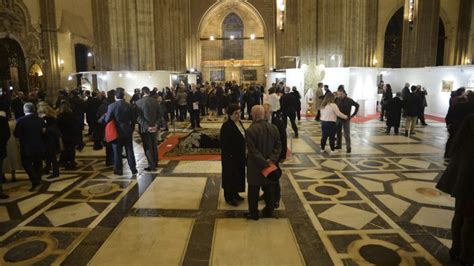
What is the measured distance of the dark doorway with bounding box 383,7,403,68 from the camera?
26484 mm

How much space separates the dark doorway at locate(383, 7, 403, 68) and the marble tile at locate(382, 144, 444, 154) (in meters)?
19.3

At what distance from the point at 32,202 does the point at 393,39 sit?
26989 mm

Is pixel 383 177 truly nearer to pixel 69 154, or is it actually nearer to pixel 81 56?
pixel 69 154

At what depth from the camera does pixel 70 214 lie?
502cm

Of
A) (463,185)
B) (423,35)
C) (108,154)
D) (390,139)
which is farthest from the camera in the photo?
(423,35)

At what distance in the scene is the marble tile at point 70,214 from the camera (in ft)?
15.8

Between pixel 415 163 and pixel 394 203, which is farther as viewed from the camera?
pixel 415 163

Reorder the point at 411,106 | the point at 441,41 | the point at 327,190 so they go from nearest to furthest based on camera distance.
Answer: the point at 327,190, the point at 411,106, the point at 441,41

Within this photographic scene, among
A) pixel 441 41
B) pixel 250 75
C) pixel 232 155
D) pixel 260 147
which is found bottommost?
pixel 232 155

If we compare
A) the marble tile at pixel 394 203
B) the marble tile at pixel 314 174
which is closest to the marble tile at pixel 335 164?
the marble tile at pixel 314 174

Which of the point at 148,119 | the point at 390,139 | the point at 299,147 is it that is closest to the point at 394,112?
the point at 390,139

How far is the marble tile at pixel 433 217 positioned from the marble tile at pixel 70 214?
4.42m

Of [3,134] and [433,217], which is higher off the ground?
[3,134]

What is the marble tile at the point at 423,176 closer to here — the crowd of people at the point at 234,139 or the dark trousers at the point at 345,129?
the crowd of people at the point at 234,139
